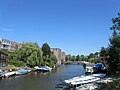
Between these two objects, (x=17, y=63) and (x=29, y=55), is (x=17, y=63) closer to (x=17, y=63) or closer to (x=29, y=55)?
(x=17, y=63)

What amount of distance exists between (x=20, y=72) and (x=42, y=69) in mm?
19119

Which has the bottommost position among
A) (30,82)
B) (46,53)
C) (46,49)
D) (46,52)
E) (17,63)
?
(30,82)

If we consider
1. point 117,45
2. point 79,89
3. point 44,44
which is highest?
point 44,44

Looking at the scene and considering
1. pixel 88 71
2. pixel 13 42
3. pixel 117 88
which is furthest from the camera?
pixel 13 42

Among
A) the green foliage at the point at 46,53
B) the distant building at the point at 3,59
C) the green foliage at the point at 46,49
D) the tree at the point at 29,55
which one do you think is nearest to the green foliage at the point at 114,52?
the distant building at the point at 3,59

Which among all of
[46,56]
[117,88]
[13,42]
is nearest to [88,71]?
[46,56]

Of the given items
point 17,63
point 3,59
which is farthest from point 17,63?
point 3,59

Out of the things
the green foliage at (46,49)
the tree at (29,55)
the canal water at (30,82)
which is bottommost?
the canal water at (30,82)

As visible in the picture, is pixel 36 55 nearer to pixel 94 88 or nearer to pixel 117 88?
pixel 94 88

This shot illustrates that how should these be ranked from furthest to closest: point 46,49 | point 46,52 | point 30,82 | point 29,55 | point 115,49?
point 46,52 < point 46,49 < point 29,55 < point 30,82 < point 115,49

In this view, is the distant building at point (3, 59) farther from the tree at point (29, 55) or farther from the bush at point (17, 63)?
the tree at point (29, 55)

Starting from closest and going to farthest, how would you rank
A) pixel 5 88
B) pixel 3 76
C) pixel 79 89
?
1. pixel 79 89
2. pixel 5 88
3. pixel 3 76

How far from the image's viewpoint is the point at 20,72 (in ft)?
258

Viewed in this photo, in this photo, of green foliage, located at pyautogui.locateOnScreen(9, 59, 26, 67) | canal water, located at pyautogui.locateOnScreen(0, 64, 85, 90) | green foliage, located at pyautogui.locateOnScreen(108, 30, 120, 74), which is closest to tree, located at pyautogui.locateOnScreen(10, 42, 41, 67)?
green foliage, located at pyautogui.locateOnScreen(9, 59, 26, 67)
